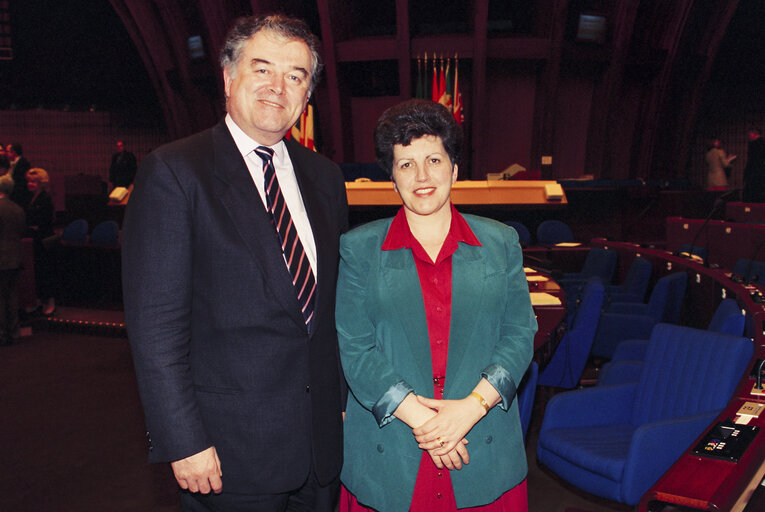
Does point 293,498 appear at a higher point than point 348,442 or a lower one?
lower

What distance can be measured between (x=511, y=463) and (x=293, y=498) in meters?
0.57

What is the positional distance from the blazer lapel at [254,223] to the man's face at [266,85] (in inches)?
4.5

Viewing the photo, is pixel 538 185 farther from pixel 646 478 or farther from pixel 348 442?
pixel 348 442

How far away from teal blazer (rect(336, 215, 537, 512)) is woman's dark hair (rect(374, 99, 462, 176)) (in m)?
0.26

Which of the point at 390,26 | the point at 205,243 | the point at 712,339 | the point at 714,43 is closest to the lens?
the point at 205,243

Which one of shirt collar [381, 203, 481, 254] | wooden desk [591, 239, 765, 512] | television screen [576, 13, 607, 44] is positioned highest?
television screen [576, 13, 607, 44]

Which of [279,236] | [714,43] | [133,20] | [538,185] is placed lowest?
[538,185]

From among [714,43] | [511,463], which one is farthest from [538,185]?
[714,43]

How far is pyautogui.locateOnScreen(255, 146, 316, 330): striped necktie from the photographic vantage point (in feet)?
4.75

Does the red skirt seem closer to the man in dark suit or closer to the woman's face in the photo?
the man in dark suit

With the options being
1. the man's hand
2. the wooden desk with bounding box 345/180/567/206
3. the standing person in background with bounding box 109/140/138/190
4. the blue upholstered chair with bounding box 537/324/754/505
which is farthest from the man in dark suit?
the standing person in background with bounding box 109/140/138/190

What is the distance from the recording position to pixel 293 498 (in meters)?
1.55

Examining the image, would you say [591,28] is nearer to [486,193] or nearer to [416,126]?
[486,193]

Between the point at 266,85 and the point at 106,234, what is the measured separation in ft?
22.6
